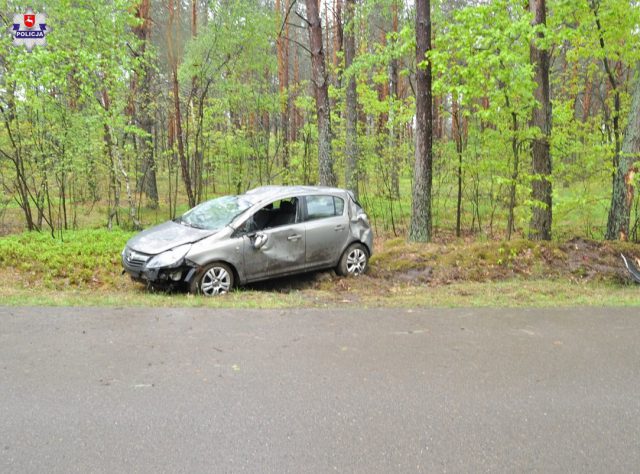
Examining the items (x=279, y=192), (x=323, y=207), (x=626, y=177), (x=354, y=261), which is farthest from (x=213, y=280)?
(x=626, y=177)

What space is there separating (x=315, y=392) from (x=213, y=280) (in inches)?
159

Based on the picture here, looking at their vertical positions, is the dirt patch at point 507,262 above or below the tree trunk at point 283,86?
below

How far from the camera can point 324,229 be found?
8891 mm

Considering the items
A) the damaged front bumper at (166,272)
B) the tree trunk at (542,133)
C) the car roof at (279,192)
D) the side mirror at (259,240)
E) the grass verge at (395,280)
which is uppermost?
the tree trunk at (542,133)

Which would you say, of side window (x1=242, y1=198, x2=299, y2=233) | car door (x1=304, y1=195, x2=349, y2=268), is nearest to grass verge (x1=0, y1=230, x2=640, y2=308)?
car door (x1=304, y1=195, x2=349, y2=268)

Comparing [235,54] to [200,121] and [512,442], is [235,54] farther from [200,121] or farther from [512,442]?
[512,442]

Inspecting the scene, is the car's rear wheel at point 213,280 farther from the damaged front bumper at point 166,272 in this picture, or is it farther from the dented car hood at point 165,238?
the dented car hood at point 165,238

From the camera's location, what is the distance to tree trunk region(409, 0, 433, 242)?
11.1 meters

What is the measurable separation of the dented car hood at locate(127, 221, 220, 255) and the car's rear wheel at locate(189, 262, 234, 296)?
0.51 m

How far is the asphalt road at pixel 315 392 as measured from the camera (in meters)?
3.14

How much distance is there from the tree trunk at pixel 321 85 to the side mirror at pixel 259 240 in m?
6.26

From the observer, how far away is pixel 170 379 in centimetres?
Answer: 424

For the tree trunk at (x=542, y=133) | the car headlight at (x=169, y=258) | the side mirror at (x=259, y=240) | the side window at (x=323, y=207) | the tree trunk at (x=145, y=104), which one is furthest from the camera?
the tree trunk at (x=145, y=104)

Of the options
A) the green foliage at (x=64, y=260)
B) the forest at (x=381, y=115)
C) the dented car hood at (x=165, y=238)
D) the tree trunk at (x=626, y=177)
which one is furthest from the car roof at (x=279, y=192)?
the tree trunk at (x=626, y=177)
